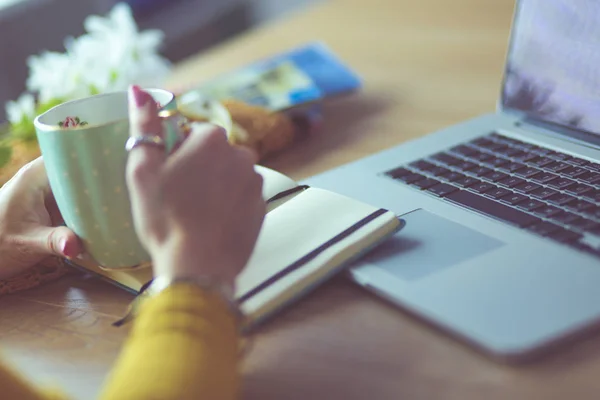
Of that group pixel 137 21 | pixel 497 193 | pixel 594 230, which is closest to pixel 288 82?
pixel 497 193

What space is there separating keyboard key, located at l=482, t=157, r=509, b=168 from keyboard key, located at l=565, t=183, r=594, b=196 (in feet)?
0.28

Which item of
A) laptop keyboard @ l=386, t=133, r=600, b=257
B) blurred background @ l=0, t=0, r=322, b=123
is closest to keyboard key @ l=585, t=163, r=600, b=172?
laptop keyboard @ l=386, t=133, r=600, b=257

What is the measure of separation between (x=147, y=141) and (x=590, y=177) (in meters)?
0.40

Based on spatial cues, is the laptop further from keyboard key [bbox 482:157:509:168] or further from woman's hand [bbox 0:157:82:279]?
woman's hand [bbox 0:157:82:279]

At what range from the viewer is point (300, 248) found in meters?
0.56

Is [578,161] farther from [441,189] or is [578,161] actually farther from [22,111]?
[22,111]

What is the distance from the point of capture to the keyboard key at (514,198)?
0.61 metres

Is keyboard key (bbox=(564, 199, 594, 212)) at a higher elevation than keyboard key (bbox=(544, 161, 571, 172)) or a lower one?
higher

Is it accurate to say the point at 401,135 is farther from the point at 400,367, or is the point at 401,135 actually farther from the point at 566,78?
the point at 400,367

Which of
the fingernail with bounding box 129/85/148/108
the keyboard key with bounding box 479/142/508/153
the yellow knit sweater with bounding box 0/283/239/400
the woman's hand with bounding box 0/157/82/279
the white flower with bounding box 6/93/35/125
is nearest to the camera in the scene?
the yellow knit sweater with bounding box 0/283/239/400

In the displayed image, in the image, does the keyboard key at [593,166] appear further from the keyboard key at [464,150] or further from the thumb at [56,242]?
the thumb at [56,242]

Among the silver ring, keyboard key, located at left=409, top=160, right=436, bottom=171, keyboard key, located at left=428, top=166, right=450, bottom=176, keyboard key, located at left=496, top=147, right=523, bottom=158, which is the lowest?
keyboard key, located at left=409, top=160, right=436, bottom=171

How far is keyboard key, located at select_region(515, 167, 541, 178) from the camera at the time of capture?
65 centimetres

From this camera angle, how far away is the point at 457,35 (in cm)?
125
